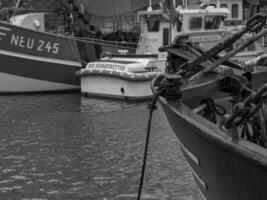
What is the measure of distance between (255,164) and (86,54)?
15.4 m

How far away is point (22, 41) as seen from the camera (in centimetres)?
1709

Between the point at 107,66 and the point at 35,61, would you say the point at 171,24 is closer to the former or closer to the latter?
the point at 107,66

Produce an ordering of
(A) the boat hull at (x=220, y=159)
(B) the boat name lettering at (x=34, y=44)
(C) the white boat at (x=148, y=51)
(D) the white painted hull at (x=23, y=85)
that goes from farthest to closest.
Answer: (D) the white painted hull at (x=23, y=85) < (B) the boat name lettering at (x=34, y=44) < (C) the white boat at (x=148, y=51) < (A) the boat hull at (x=220, y=159)

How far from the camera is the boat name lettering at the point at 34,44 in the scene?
1709 cm

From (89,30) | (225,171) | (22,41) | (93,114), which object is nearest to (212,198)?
(225,171)

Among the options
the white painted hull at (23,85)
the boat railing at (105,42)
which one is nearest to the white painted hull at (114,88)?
the white painted hull at (23,85)

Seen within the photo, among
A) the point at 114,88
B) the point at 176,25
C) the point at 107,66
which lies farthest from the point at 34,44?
the point at 176,25

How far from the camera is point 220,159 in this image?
3.92 m

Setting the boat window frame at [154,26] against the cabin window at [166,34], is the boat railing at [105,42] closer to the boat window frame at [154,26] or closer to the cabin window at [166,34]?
the boat window frame at [154,26]

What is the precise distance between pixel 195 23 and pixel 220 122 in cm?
1377

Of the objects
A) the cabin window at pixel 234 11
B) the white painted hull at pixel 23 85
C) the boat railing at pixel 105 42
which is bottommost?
the white painted hull at pixel 23 85

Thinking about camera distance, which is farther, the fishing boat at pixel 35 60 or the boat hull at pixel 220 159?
the fishing boat at pixel 35 60

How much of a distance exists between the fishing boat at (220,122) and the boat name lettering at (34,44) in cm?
1077

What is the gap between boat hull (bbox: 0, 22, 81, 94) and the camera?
17094mm
